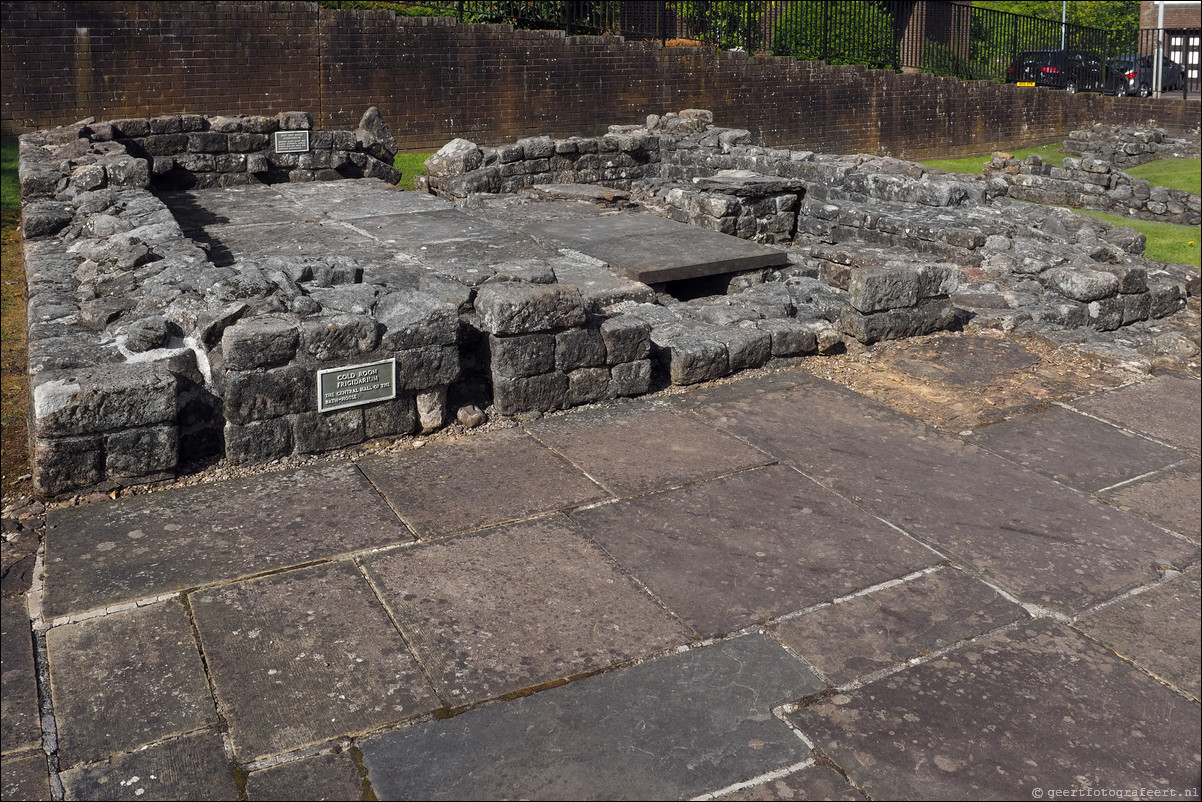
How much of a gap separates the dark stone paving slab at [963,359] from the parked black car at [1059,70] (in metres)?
21.0

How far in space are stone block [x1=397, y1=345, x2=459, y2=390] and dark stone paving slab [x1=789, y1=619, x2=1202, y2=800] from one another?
290 centimetres

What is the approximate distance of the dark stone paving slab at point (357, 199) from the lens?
1085 cm

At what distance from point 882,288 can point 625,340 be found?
207 cm

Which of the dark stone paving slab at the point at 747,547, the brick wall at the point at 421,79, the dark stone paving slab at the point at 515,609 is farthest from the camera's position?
the brick wall at the point at 421,79

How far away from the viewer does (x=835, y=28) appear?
879 inches

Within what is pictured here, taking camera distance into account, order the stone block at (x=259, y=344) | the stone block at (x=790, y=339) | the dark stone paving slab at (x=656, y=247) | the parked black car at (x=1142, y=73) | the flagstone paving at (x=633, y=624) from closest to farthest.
→ the flagstone paving at (x=633, y=624)
the stone block at (x=259, y=344)
the stone block at (x=790, y=339)
the dark stone paving slab at (x=656, y=247)
the parked black car at (x=1142, y=73)

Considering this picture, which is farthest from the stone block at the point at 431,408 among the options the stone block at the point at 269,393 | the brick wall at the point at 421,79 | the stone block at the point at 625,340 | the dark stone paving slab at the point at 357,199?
the brick wall at the point at 421,79

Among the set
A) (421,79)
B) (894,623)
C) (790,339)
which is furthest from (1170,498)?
(421,79)

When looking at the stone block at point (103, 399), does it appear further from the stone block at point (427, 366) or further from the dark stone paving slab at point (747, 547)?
the dark stone paving slab at point (747, 547)

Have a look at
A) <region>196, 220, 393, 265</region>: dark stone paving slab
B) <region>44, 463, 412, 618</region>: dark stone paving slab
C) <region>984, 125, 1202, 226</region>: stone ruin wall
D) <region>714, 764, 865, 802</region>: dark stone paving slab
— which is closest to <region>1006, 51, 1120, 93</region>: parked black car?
<region>984, 125, 1202, 226</region>: stone ruin wall

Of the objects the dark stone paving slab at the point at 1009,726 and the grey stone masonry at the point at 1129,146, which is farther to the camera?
the grey stone masonry at the point at 1129,146

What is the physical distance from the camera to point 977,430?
19.4 ft

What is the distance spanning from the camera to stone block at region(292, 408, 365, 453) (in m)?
5.42

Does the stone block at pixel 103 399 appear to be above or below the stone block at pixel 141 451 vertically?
above
